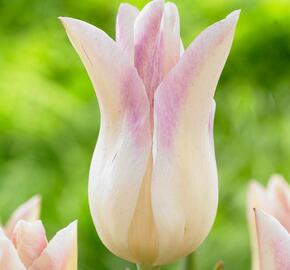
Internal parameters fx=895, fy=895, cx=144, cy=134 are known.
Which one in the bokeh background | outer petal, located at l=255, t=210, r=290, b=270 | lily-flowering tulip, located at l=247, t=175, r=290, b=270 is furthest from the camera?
the bokeh background

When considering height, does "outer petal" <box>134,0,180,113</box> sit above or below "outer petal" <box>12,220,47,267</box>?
above

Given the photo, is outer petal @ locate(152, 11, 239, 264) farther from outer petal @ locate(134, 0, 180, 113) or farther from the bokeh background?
the bokeh background

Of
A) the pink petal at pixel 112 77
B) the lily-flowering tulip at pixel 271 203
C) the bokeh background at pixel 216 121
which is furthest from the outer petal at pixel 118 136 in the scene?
the bokeh background at pixel 216 121

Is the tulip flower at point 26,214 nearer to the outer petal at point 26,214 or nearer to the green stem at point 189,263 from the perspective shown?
the outer petal at point 26,214

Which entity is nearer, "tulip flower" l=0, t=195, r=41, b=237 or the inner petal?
the inner petal

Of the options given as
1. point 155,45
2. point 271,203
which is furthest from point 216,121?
point 155,45

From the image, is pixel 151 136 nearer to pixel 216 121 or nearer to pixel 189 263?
pixel 189 263

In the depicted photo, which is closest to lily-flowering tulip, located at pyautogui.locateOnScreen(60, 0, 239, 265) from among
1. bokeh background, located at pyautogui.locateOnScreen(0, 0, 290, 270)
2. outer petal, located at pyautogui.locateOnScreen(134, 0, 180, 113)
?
outer petal, located at pyautogui.locateOnScreen(134, 0, 180, 113)
